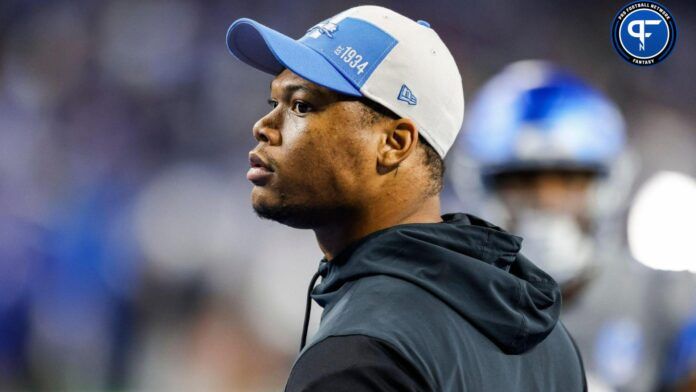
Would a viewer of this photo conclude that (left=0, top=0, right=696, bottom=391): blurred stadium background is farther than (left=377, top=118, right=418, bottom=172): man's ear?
Yes

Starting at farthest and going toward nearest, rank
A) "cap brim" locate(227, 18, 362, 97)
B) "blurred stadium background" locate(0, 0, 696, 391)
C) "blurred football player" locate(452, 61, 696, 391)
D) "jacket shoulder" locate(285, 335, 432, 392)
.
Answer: "blurred stadium background" locate(0, 0, 696, 391) < "blurred football player" locate(452, 61, 696, 391) < "cap brim" locate(227, 18, 362, 97) < "jacket shoulder" locate(285, 335, 432, 392)

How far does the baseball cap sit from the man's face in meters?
0.04

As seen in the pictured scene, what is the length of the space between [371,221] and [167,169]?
3.95 metres

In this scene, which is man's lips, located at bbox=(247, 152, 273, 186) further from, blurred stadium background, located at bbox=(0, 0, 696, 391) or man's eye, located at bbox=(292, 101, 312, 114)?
blurred stadium background, located at bbox=(0, 0, 696, 391)

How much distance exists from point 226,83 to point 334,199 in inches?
163

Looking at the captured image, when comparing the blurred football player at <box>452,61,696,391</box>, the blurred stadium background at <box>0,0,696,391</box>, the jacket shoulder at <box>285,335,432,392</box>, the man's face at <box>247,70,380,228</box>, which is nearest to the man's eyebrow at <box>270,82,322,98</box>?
the man's face at <box>247,70,380,228</box>

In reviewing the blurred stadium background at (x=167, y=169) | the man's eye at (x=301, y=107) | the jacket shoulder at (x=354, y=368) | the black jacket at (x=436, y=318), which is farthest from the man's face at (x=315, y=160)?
the blurred stadium background at (x=167, y=169)

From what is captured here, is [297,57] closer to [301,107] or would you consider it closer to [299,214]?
[301,107]

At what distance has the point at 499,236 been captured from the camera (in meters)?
1.44

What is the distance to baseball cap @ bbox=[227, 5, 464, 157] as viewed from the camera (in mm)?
1520

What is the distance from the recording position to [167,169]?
5309 mm

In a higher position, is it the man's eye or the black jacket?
the man's eye

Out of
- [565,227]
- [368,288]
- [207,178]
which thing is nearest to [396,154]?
[368,288]

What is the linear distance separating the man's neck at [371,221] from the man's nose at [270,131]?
16cm
